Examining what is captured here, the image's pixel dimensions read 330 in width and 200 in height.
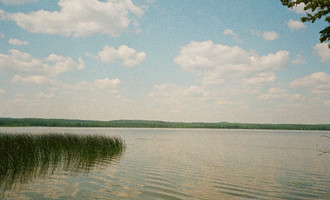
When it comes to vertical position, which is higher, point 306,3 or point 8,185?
point 306,3

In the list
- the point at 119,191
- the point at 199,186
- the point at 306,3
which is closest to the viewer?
the point at 119,191

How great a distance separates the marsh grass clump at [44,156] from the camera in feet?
38.4

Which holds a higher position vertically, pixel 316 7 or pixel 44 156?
pixel 316 7

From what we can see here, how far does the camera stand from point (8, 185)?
9773 millimetres

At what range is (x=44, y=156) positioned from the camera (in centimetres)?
1600

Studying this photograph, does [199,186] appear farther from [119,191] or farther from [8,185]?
[8,185]

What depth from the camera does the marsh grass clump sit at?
11.7 m

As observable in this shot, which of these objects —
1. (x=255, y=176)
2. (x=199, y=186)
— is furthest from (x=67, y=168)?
(x=255, y=176)

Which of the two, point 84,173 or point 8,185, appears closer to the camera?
point 8,185

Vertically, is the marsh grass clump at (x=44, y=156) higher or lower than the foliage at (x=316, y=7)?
lower

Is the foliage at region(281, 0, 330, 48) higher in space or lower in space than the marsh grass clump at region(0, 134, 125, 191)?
higher

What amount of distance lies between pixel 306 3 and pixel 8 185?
583 inches

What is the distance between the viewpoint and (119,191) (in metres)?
9.72

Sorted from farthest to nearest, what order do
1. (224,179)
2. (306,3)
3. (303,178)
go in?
(303,178) < (224,179) < (306,3)
